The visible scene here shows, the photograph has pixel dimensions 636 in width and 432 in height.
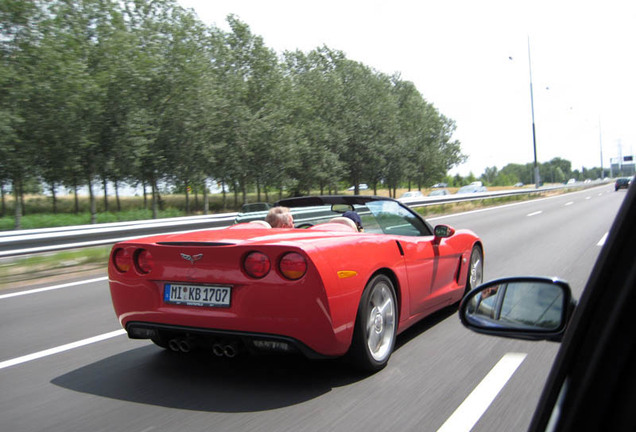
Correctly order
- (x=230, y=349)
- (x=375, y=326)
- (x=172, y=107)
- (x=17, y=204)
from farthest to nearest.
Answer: (x=172, y=107) < (x=17, y=204) < (x=375, y=326) < (x=230, y=349)

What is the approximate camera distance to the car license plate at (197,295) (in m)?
3.82

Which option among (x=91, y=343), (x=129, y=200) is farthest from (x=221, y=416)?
(x=129, y=200)

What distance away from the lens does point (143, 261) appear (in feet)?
13.6

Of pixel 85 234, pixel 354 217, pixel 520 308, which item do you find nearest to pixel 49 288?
pixel 85 234

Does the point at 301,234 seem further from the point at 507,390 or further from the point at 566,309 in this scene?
the point at 566,309

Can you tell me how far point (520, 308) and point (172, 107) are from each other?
120ft

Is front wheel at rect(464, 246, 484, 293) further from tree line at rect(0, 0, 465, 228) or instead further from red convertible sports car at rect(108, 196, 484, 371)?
tree line at rect(0, 0, 465, 228)

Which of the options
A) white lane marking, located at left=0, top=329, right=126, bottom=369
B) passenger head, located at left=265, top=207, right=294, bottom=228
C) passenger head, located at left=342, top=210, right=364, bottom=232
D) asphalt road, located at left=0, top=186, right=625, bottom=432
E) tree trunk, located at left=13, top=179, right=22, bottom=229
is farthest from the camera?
tree trunk, located at left=13, top=179, right=22, bottom=229

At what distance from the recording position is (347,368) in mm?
4293

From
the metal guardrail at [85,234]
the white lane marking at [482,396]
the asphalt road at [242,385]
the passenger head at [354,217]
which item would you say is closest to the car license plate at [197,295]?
the asphalt road at [242,385]

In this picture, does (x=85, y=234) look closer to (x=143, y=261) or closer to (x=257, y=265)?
(x=143, y=261)

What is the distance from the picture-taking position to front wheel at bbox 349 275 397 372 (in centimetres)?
399

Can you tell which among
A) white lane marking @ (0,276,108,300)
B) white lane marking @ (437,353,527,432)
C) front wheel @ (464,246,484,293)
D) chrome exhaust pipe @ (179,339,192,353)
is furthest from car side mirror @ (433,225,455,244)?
white lane marking @ (0,276,108,300)

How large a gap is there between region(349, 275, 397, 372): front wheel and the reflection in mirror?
1952mm
